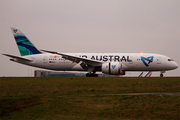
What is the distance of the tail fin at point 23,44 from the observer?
37469 millimetres

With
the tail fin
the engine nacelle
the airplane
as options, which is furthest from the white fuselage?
the tail fin

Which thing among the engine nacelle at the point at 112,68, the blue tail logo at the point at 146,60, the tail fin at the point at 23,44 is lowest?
the engine nacelle at the point at 112,68

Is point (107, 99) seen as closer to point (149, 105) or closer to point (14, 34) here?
point (149, 105)

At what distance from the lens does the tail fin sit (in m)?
37.5

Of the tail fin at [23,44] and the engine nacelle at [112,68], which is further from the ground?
the tail fin at [23,44]

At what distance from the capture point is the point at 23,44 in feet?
124

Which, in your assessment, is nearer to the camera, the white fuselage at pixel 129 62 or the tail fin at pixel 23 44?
the white fuselage at pixel 129 62

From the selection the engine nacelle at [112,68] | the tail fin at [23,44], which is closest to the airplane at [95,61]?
the tail fin at [23,44]

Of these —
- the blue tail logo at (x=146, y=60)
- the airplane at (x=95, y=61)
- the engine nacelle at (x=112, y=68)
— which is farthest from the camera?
the blue tail logo at (x=146, y=60)

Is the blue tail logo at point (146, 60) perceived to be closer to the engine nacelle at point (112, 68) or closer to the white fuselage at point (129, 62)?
the white fuselage at point (129, 62)

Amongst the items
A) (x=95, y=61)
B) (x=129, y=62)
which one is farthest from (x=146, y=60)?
(x=95, y=61)

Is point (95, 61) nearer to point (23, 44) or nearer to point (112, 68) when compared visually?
point (112, 68)

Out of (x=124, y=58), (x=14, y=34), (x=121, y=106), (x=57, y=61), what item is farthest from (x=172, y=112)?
(x=14, y=34)

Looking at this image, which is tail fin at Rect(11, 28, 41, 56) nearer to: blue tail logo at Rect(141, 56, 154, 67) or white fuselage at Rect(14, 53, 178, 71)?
white fuselage at Rect(14, 53, 178, 71)
